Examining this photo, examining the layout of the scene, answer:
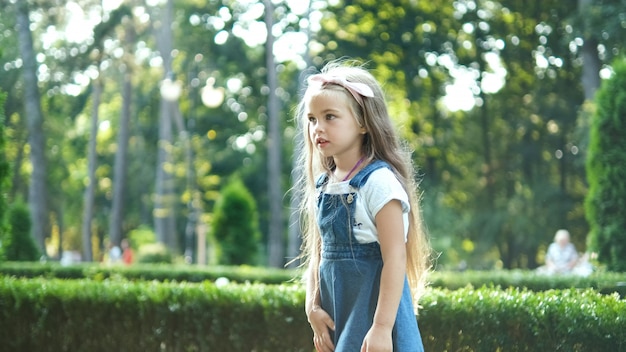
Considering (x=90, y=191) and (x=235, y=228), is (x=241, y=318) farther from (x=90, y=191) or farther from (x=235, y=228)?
(x=90, y=191)

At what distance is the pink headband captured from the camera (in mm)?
3389

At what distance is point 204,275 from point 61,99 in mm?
23976

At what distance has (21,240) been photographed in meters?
21.1

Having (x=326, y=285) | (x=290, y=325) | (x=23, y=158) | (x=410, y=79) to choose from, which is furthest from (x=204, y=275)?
(x=23, y=158)

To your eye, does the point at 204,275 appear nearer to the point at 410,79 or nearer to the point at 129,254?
the point at 129,254

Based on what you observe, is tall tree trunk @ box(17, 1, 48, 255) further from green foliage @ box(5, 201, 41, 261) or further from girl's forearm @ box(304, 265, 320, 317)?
girl's forearm @ box(304, 265, 320, 317)

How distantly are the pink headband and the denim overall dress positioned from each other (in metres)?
0.26

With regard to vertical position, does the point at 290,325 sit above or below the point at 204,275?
above

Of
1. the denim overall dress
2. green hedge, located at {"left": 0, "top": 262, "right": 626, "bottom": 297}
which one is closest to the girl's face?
the denim overall dress

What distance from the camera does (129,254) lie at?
83.0ft

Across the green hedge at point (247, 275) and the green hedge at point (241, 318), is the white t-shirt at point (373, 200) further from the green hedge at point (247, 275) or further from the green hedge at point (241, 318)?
the green hedge at point (247, 275)

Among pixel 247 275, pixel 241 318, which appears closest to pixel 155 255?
pixel 247 275

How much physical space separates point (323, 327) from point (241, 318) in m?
3.15

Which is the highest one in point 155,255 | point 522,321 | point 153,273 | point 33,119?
point 33,119
